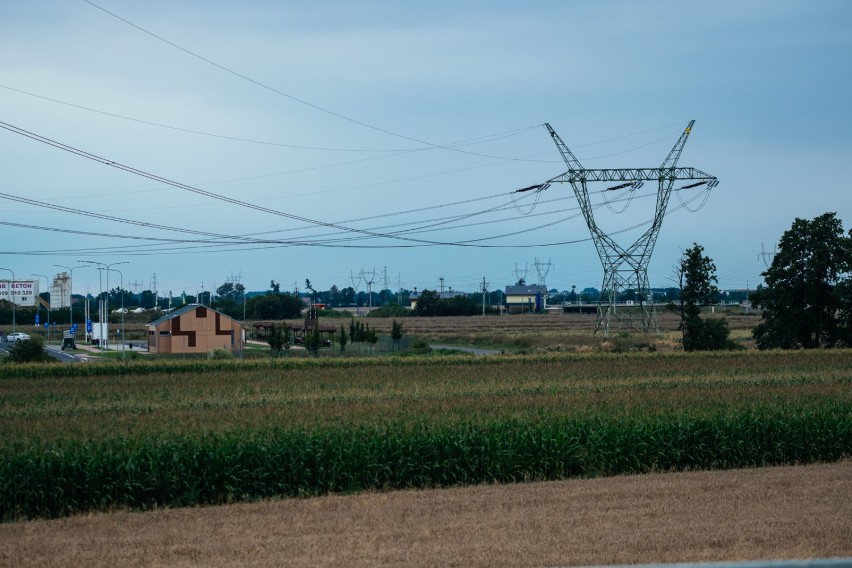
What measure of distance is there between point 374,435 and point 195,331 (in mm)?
68995

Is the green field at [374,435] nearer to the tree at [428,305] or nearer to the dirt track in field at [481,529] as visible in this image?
the dirt track in field at [481,529]

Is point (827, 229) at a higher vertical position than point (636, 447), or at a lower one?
higher

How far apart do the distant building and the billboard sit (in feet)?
169

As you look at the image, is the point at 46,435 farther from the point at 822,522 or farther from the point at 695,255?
the point at 695,255

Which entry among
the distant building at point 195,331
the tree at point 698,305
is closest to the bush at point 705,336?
the tree at point 698,305

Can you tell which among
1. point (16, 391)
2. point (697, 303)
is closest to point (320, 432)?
point (16, 391)

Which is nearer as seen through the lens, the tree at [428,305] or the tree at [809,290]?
the tree at [809,290]

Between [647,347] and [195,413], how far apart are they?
52855 millimetres

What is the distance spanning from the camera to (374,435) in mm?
23312

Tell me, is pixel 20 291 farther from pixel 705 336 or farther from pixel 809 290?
pixel 809 290

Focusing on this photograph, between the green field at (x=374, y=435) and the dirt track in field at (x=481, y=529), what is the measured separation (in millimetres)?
1142

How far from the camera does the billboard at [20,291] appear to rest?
130750 mm

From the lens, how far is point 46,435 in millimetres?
26109

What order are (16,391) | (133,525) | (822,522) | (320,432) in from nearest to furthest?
(822,522)
(133,525)
(320,432)
(16,391)
